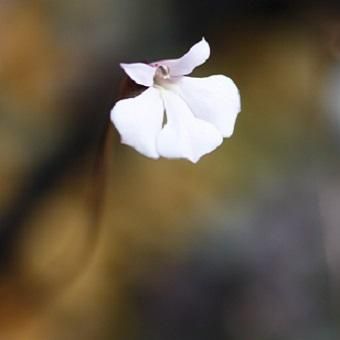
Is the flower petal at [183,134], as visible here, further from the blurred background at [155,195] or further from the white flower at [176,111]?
the blurred background at [155,195]

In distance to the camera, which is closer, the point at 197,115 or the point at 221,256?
the point at 197,115

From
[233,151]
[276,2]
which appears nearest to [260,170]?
[233,151]

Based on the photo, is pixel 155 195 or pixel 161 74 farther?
pixel 155 195

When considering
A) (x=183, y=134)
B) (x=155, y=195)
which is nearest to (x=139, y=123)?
(x=183, y=134)

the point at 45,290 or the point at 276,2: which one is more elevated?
the point at 276,2

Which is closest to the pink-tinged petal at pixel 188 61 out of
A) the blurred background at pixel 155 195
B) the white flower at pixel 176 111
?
the white flower at pixel 176 111

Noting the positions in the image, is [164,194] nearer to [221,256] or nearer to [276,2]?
[221,256]

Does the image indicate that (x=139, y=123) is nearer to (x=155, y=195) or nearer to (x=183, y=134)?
(x=183, y=134)
